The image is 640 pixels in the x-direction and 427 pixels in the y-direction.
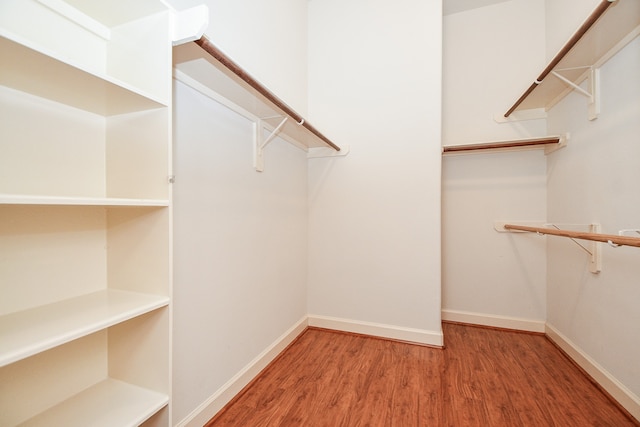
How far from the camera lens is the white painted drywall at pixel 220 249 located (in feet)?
3.97

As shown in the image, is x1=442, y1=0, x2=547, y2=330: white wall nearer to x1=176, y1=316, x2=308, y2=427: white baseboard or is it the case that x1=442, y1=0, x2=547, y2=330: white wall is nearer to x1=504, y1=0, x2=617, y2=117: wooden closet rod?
x1=504, y1=0, x2=617, y2=117: wooden closet rod

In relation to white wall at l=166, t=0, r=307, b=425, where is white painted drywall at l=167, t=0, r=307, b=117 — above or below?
above

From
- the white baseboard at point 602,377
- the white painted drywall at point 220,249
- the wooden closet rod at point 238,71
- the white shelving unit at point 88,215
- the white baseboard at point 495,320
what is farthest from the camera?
the white baseboard at point 495,320

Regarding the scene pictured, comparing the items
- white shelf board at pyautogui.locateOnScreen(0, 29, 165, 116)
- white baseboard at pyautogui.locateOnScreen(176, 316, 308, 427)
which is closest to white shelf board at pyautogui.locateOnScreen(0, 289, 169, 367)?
white shelf board at pyautogui.locateOnScreen(0, 29, 165, 116)

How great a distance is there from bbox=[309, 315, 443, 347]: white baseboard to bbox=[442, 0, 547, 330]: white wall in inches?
23.8

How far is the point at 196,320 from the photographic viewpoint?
1276 mm

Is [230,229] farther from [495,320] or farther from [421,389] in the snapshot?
[495,320]

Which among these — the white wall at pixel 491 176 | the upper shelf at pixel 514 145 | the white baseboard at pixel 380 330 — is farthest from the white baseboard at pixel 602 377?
the upper shelf at pixel 514 145

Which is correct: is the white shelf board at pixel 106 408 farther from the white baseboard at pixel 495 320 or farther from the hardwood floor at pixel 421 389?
the white baseboard at pixel 495 320

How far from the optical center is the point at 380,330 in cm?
227

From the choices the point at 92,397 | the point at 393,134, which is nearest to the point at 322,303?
the point at 393,134

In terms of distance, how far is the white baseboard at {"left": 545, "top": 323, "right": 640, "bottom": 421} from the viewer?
1362 millimetres

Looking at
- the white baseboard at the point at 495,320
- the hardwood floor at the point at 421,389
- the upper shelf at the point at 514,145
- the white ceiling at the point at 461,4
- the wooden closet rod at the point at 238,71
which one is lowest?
the hardwood floor at the point at 421,389

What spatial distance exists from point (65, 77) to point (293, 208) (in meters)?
1.61
